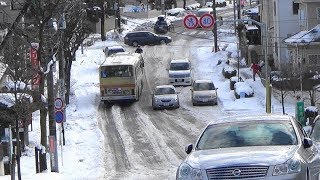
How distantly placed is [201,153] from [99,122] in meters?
32.8

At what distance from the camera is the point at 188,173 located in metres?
11.6

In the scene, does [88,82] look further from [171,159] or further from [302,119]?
[171,159]

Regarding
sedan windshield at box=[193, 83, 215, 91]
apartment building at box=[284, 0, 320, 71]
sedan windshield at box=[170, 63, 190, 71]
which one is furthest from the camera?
sedan windshield at box=[170, 63, 190, 71]

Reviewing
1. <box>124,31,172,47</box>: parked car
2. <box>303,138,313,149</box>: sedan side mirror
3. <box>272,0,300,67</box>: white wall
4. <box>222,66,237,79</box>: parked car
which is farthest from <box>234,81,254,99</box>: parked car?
<box>303,138,313,149</box>: sedan side mirror

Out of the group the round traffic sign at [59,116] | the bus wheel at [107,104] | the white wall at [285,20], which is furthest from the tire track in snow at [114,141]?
the white wall at [285,20]

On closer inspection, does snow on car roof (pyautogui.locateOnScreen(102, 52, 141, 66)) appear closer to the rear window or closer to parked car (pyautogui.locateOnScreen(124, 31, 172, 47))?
the rear window

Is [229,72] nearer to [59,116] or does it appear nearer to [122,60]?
[122,60]

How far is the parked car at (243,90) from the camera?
166ft

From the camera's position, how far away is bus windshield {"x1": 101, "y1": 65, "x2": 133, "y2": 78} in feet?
165

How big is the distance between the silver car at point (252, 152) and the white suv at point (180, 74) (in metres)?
44.4

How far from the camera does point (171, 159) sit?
31391 mm

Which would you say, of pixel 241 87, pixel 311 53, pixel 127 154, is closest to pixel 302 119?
pixel 127 154

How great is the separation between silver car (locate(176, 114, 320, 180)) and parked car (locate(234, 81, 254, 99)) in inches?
1465

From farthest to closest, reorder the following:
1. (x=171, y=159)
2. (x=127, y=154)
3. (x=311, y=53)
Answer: (x=311, y=53) → (x=127, y=154) → (x=171, y=159)
